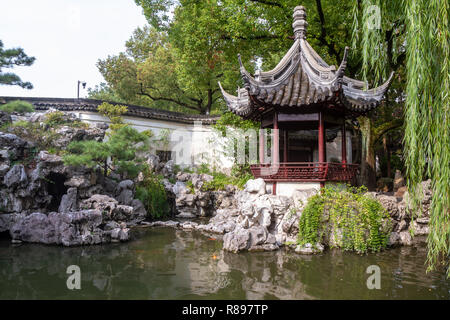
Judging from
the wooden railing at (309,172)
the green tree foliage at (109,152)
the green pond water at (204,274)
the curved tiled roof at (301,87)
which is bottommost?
the green pond water at (204,274)

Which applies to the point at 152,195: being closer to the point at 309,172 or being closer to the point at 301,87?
the point at 309,172

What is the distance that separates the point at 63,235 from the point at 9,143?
3.56 m

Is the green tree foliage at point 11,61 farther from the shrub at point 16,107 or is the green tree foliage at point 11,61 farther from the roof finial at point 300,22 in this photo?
the roof finial at point 300,22

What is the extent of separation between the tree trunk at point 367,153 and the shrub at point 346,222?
3953mm

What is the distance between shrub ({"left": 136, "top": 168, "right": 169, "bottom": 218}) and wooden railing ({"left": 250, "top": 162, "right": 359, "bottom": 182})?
4945 mm

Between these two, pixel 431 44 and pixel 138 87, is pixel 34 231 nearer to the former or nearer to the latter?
pixel 431 44

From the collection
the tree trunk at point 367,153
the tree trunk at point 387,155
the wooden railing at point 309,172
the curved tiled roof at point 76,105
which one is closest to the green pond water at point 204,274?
the wooden railing at point 309,172

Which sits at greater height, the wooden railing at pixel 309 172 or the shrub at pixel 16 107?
the shrub at pixel 16 107

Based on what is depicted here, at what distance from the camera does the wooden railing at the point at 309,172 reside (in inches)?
318

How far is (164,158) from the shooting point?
1712 cm

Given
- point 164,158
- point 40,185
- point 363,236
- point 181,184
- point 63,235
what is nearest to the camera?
point 363,236

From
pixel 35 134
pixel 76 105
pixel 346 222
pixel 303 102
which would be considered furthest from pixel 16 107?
pixel 346 222

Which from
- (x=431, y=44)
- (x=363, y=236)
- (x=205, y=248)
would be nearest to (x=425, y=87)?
(x=431, y=44)

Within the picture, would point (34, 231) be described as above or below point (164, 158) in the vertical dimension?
below
